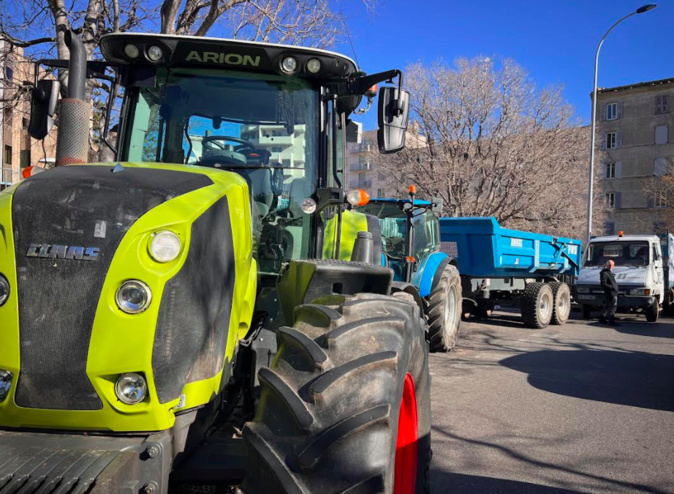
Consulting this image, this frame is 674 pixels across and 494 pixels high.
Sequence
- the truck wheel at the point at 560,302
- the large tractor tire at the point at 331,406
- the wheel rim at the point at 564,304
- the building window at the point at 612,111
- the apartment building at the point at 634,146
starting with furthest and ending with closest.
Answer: the building window at the point at 612,111, the apartment building at the point at 634,146, the wheel rim at the point at 564,304, the truck wheel at the point at 560,302, the large tractor tire at the point at 331,406

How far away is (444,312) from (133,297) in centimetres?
840

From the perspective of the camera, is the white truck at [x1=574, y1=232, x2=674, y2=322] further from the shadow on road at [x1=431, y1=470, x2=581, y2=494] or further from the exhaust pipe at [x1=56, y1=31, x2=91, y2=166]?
the exhaust pipe at [x1=56, y1=31, x2=91, y2=166]

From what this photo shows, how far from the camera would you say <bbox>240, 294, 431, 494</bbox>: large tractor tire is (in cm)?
210

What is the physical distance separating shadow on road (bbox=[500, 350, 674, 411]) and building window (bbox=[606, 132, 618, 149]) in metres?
48.2

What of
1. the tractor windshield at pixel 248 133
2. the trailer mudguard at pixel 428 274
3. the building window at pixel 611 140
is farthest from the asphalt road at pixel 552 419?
the building window at pixel 611 140

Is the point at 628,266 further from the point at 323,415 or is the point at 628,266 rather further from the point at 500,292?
the point at 323,415

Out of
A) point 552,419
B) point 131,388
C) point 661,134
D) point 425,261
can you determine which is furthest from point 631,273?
point 661,134

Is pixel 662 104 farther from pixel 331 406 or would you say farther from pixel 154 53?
pixel 331 406

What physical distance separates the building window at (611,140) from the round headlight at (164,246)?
57.7 meters

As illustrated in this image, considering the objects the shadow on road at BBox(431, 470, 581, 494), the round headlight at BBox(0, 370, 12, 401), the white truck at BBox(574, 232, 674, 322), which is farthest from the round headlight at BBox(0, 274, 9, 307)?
the white truck at BBox(574, 232, 674, 322)

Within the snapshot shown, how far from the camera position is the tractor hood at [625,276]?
16.5 metres

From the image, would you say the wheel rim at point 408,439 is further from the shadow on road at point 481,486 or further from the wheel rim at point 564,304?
the wheel rim at point 564,304

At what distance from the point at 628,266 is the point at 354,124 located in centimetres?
1509

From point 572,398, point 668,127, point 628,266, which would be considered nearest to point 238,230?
point 572,398
